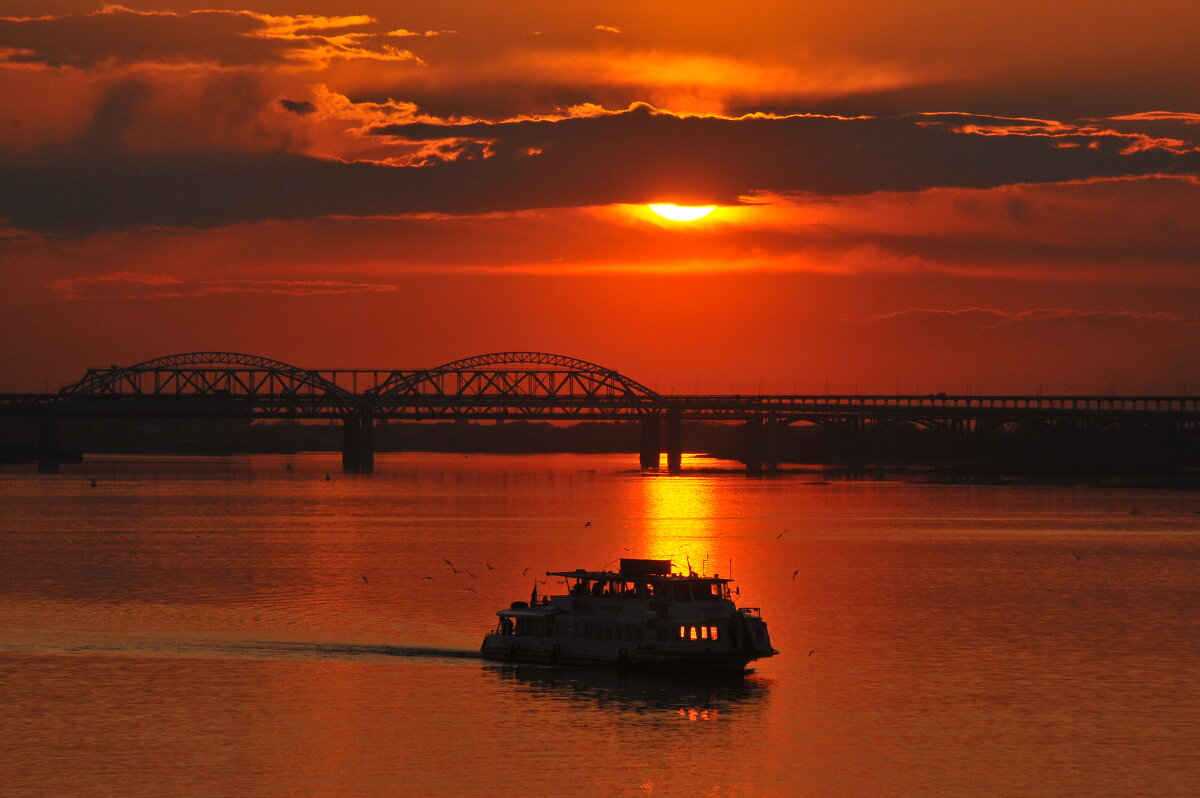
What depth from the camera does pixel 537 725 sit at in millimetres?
47125

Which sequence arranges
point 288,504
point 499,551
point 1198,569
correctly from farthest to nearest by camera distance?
1. point 288,504
2. point 499,551
3. point 1198,569

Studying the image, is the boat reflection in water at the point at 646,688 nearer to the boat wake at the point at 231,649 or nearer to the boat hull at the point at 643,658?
the boat hull at the point at 643,658

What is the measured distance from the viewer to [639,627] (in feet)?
183

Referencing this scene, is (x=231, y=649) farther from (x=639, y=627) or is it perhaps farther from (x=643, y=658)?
(x=643, y=658)

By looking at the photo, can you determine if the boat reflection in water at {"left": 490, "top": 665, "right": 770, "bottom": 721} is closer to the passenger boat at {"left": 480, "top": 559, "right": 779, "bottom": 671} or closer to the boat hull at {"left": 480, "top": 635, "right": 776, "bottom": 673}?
the boat hull at {"left": 480, "top": 635, "right": 776, "bottom": 673}

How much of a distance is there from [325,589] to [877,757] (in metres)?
45.4

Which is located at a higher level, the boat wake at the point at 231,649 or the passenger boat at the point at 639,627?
the passenger boat at the point at 639,627

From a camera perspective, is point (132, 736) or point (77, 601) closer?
point (132, 736)

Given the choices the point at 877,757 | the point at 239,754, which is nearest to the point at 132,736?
the point at 239,754

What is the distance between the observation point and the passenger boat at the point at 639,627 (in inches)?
2162

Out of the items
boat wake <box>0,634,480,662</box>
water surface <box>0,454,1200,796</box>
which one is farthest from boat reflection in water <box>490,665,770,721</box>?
boat wake <box>0,634,480,662</box>

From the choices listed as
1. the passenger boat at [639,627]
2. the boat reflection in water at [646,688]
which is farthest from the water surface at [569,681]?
the passenger boat at [639,627]

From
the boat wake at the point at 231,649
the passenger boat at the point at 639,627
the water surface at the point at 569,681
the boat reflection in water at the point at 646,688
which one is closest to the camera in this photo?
the water surface at the point at 569,681

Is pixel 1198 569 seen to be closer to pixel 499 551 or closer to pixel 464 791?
pixel 499 551
